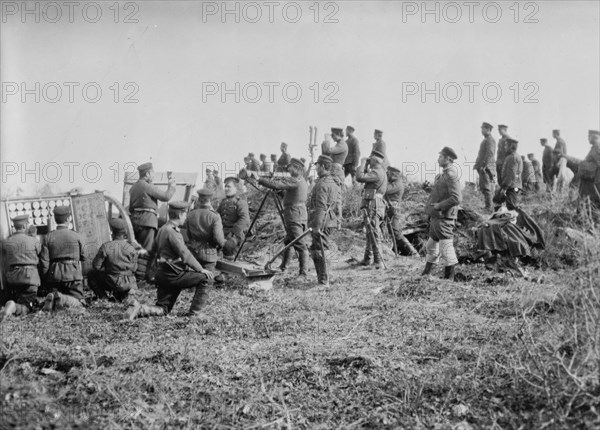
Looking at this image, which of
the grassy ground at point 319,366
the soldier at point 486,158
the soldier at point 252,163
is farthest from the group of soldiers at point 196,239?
the soldier at point 252,163

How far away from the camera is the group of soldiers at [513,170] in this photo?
38.7 feet

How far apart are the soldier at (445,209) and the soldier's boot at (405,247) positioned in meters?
2.78

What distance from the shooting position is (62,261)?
880cm

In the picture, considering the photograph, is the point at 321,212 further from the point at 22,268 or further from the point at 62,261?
the point at 22,268

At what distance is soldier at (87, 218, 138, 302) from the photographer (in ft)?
29.4

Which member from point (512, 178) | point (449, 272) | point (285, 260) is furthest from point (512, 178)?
point (285, 260)

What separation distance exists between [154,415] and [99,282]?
484 cm

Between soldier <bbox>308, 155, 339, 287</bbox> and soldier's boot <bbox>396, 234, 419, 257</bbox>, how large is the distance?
9.46ft

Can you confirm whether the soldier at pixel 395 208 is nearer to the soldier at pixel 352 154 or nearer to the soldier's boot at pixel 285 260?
the soldier's boot at pixel 285 260

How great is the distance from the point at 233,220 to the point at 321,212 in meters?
1.84

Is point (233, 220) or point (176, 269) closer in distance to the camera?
point (176, 269)

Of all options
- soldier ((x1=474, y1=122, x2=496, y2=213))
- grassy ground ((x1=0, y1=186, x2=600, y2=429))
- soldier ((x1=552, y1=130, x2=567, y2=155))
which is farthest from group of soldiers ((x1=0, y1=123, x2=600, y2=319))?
soldier ((x1=552, y1=130, x2=567, y2=155))

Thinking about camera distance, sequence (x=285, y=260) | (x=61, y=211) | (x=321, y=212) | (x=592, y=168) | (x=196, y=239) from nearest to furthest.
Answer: (x=196, y=239) < (x=61, y=211) < (x=321, y=212) < (x=285, y=260) < (x=592, y=168)

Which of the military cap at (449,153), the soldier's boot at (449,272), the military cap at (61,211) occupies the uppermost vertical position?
the military cap at (449,153)
